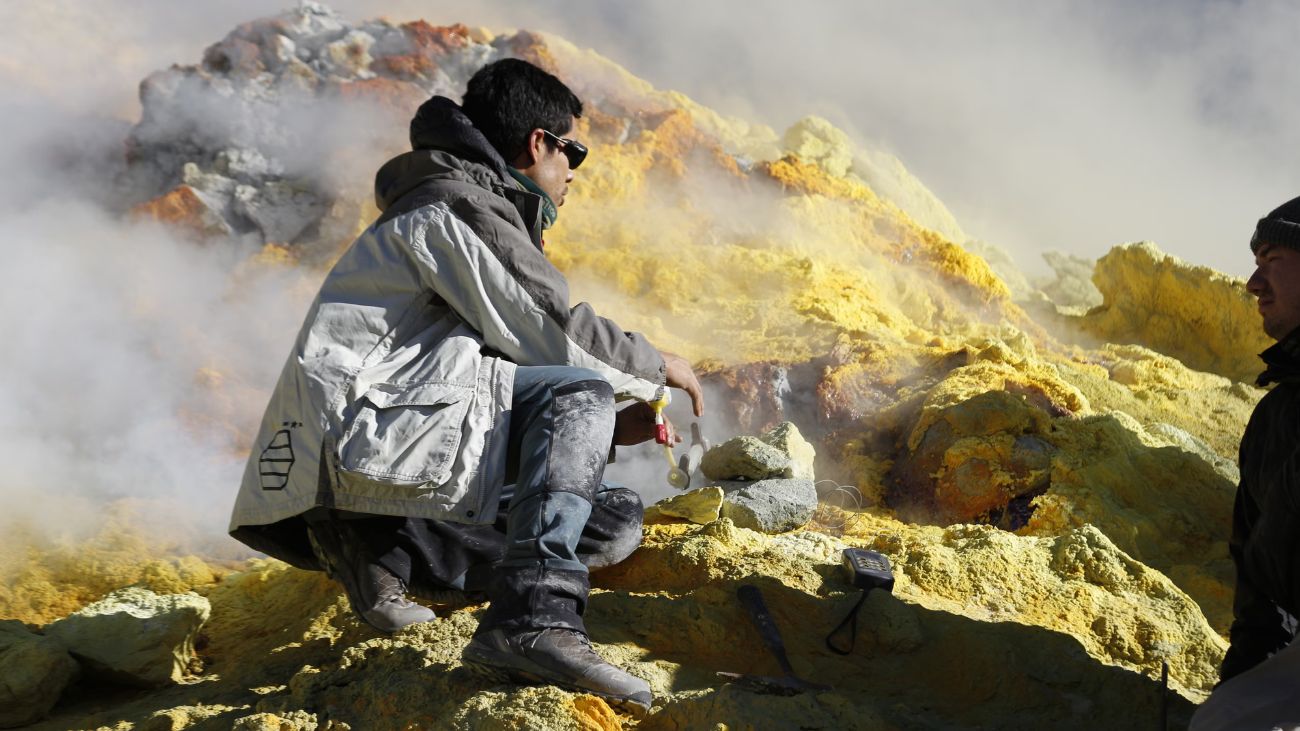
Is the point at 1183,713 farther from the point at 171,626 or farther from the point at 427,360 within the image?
the point at 171,626

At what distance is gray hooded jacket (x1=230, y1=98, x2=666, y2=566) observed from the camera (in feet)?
6.94

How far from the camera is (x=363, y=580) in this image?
237 centimetres

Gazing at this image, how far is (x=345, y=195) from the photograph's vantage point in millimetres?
9078

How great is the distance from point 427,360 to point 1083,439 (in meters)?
4.00

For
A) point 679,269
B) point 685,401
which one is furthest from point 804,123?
point 685,401

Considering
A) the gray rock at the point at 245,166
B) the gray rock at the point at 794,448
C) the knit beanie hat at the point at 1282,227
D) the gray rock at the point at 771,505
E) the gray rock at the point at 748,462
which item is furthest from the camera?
the gray rock at the point at 245,166

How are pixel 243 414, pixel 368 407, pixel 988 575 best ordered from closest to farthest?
1. pixel 368 407
2. pixel 988 575
3. pixel 243 414

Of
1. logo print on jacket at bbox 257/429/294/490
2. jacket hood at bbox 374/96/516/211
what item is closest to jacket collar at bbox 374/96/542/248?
jacket hood at bbox 374/96/516/211

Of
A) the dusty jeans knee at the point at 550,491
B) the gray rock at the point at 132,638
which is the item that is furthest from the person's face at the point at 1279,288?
the gray rock at the point at 132,638

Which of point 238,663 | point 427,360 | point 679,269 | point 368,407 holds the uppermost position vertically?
point 679,269

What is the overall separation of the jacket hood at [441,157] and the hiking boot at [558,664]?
3.56ft

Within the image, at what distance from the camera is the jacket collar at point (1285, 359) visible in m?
2.12

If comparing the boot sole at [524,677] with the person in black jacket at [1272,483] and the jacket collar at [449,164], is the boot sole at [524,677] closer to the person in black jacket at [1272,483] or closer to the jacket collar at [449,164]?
the jacket collar at [449,164]

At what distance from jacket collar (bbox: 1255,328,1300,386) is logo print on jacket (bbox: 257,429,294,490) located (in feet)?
6.78
